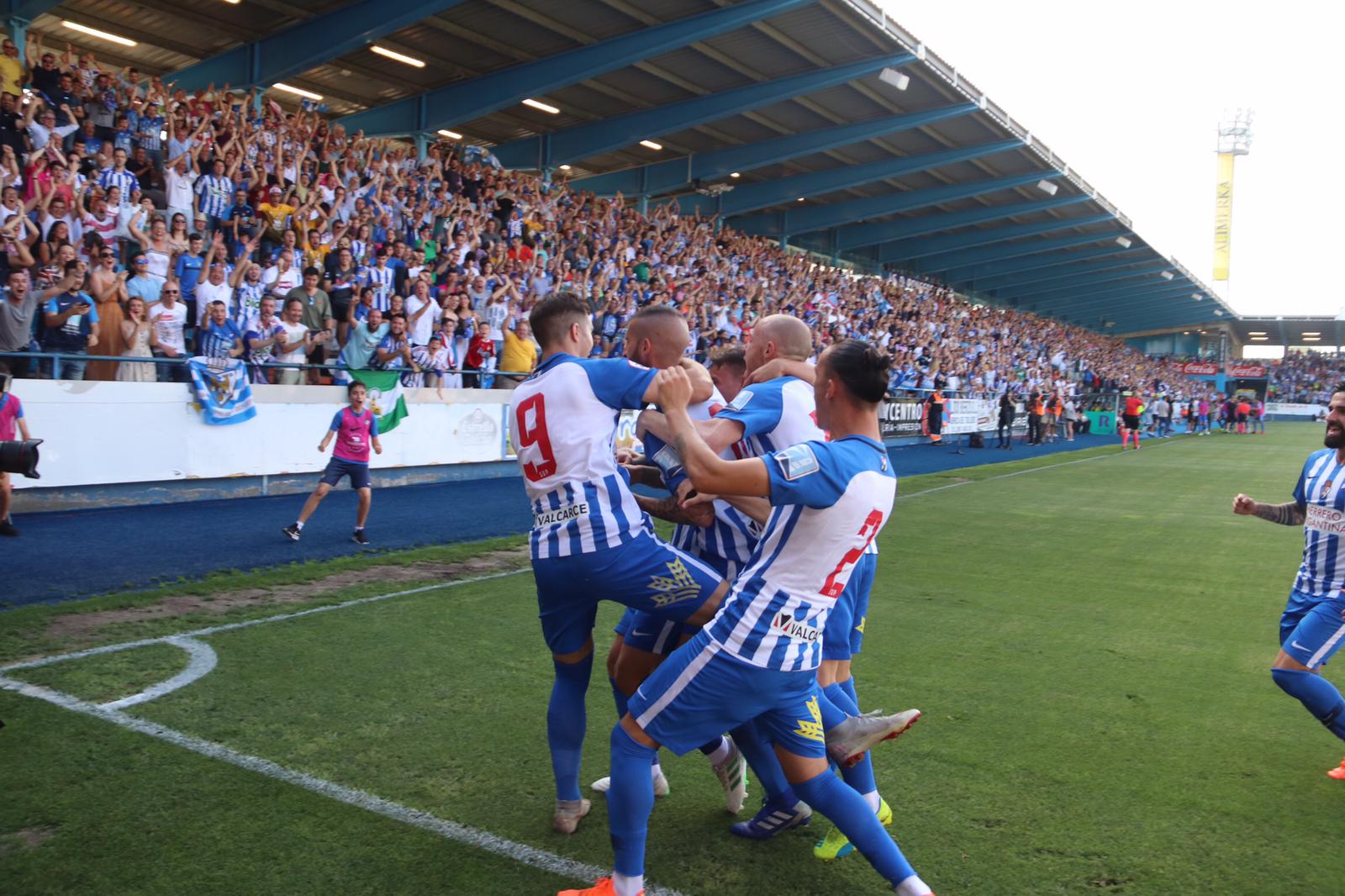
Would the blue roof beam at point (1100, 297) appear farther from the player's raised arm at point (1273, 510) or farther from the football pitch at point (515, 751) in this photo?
the player's raised arm at point (1273, 510)

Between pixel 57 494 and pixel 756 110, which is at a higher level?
pixel 756 110

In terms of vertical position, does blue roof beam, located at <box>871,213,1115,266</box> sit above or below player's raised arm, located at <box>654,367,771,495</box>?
above

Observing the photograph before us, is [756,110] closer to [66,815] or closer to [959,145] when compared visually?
[959,145]

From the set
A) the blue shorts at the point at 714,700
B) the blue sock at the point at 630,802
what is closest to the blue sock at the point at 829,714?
the blue shorts at the point at 714,700

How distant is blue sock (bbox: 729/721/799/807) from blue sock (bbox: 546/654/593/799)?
25.4 inches

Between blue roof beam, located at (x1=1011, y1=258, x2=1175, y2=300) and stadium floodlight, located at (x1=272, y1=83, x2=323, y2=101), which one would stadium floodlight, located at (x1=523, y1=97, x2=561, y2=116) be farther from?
blue roof beam, located at (x1=1011, y1=258, x2=1175, y2=300)

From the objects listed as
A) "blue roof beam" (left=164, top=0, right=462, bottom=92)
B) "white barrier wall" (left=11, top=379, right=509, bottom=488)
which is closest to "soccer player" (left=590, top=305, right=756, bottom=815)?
"white barrier wall" (left=11, top=379, right=509, bottom=488)

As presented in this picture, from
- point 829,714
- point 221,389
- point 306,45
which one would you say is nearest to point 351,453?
point 221,389

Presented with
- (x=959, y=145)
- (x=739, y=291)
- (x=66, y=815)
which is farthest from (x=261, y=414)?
(x=959, y=145)

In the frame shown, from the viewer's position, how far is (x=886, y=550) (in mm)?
10875

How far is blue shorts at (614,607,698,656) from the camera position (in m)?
4.00

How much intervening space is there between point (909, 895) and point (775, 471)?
1.45 m

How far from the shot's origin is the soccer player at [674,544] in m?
3.85

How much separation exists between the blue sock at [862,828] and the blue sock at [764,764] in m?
0.69
